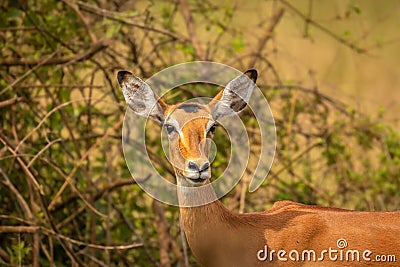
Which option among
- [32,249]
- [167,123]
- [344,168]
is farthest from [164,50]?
[167,123]

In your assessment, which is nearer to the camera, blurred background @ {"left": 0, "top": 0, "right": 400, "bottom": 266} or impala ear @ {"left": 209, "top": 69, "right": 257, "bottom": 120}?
impala ear @ {"left": 209, "top": 69, "right": 257, "bottom": 120}

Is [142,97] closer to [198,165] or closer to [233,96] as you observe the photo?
[233,96]

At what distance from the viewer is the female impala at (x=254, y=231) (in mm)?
5547

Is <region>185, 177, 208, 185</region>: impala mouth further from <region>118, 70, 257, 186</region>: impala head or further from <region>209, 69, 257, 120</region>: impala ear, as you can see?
<region>209, 69, 257, 120</region>: impala ear

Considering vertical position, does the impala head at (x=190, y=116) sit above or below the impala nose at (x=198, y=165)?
above

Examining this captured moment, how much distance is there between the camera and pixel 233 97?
5762 millimetres

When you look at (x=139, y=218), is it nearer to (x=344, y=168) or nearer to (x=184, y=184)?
(x=344, y=168)

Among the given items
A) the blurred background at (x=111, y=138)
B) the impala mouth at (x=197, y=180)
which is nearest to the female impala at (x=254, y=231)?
the impala mouth at (x=197, y=180)

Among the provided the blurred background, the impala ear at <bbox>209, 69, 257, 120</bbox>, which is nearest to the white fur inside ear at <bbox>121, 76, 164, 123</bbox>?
the impala ear at <bbox>209, 69, 257, 120</bbox>

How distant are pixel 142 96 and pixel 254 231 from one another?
3.26 feet

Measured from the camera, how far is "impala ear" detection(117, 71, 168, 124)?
571 cm

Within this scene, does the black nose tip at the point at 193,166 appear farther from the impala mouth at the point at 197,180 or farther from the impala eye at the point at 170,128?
the impala eye at the point at 170,128

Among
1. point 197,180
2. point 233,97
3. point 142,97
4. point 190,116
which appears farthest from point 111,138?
point 197,180

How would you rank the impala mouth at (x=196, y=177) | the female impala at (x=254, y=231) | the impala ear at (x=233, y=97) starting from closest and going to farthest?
the impala mouth at (x=196, y=177), the female impala at (x=254, y=231), the impala ear at (x=233, y=97)
